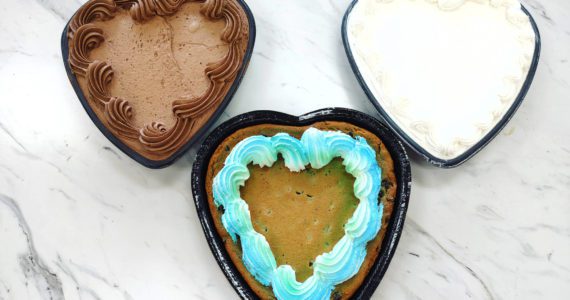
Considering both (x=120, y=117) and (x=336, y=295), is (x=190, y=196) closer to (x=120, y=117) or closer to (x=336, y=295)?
(x=120, y=117)

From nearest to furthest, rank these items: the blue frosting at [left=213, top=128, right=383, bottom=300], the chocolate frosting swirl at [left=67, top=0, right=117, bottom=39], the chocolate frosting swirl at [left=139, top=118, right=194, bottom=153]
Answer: the blue frosting at [left=213, top=128, right=383, bottom=300] < the chocolate frosting swirl at [left=139, top=118, right=194, bottom=153] < the chocolate frosting swirl at [left=67, top=0, right=117, bottom=39]

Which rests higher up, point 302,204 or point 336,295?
point 302,204

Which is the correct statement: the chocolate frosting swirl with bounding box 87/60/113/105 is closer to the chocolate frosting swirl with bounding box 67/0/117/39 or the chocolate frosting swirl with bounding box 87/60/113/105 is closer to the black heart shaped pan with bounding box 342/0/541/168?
the chocolate frosting swirl with bounding box 67/0/117/39

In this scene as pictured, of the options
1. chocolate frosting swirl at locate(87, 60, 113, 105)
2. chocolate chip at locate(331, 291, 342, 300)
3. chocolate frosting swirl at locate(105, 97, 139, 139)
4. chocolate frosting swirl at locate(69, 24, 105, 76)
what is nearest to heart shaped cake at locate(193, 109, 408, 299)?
chocolate chip at locate(331, 291, 342, 300)

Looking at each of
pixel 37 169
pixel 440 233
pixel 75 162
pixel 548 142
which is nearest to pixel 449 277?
pixel 440 233

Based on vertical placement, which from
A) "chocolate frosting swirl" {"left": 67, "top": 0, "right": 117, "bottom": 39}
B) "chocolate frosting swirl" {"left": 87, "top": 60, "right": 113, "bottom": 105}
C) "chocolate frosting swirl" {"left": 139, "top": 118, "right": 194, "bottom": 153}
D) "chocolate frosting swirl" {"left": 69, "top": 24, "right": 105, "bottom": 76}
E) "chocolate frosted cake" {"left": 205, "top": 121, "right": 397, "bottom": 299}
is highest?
"chocolate frosting swirl" {"left": 67, "top": 0, "right": 117, "bottom": 39}

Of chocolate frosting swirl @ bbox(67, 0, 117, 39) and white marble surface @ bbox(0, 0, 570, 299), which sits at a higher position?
chocolate frosting swirl @ bbox(67, 0, 117, 39)

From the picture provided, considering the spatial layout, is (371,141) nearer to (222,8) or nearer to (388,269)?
(388,269)

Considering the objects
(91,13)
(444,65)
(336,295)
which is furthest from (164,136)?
(444,65)
